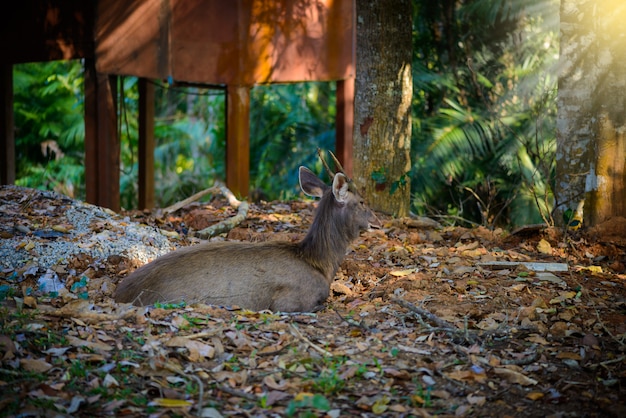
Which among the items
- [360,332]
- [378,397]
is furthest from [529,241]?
[378,397]

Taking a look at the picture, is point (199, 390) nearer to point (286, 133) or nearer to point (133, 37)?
point (133, 37)

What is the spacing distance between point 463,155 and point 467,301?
8.87m

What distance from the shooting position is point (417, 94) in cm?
1636

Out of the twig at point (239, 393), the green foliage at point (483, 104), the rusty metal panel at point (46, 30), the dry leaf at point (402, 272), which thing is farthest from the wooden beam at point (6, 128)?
the twig at point (239, 393)

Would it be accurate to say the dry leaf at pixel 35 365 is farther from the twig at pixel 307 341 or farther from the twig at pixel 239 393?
the twig at pixel 307 341

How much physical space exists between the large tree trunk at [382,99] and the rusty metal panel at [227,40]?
8.59 ft

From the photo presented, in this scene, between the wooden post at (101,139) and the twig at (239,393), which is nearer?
the twig at (239,393)

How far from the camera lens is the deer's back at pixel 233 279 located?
6277 millimetres

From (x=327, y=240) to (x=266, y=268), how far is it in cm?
77

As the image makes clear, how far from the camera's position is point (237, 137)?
11773 millimetres

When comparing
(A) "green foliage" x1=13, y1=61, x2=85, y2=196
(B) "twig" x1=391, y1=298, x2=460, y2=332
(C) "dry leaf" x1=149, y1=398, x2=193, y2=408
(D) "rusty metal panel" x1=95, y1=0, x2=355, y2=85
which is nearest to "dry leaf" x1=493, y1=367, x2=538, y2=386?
(B) "twig" x1=391, y1=298, x2=460, y2=332

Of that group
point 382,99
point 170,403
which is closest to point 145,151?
point 382,99

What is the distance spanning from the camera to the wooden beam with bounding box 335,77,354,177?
13.0 m

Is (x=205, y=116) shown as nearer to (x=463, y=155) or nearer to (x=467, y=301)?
(x=463, y=155)
